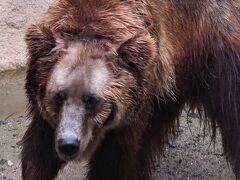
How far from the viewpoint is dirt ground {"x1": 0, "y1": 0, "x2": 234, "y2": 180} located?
517cm

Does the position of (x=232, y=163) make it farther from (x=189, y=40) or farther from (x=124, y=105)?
(x=124, y=105)

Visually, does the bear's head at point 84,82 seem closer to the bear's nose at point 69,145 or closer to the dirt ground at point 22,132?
the bear's nose at point 69,145

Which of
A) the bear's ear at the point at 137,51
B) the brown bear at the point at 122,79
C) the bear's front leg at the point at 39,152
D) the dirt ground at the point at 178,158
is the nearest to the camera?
the brown bear at the point at 122,79

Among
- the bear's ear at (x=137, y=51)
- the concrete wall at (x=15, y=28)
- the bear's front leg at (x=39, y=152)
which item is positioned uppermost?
the bear's ear at (x=137, y=51)

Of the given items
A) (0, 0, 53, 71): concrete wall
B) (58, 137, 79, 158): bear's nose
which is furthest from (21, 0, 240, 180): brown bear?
(0, 0, 53, 71): concrete wall

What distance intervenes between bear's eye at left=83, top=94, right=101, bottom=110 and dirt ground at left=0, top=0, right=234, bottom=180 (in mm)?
1513

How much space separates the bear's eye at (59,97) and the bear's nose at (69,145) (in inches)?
7.5

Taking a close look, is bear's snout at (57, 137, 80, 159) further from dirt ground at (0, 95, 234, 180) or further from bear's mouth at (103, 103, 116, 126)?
dirt ground at (0, 95, 234, 180)

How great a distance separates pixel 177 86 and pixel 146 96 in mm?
483

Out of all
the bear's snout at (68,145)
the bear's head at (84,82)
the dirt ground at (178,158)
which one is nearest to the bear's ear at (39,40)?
the bear's head at (84,82)

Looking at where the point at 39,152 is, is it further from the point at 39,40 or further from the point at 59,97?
the point at 39,40

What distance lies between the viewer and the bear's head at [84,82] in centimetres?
361

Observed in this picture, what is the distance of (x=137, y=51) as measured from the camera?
3793 millimetres

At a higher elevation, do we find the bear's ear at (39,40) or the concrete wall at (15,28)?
the bear's ear at (39,40)
